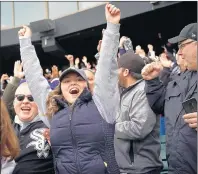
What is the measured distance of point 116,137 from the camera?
3.50 meters

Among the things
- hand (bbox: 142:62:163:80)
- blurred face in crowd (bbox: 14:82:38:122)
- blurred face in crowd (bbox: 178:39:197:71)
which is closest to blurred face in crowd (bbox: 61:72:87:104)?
blurred face in crowd (bbox: 14:82:38:122)

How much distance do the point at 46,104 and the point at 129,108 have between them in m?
0.86

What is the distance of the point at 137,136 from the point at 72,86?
0.82 meters

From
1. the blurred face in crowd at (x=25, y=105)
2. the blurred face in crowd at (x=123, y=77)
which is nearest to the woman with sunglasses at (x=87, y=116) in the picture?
the blurred face in crowd at (x=25, y=105)

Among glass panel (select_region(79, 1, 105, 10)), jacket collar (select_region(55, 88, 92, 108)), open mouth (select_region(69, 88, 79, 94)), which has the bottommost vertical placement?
jacket collar (select_region(55, 88, 92, 108))

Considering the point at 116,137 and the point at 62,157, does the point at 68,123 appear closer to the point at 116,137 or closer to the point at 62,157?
the point at 62,157

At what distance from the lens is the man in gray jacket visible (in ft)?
11.0

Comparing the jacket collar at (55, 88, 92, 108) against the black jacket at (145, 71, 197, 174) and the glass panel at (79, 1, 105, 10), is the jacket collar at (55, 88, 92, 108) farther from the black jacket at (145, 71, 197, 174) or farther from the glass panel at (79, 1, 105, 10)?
the glass panel at (79, 1, 105, 10)

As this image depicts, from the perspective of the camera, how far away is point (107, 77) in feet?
9.00

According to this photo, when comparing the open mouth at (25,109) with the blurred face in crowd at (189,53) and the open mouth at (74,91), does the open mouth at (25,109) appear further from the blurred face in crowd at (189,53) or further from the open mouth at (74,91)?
the blurred face in crowd at (189,53)

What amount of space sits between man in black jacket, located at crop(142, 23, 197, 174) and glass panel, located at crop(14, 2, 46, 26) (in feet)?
35.6

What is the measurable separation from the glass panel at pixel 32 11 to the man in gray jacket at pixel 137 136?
1069 centimetres

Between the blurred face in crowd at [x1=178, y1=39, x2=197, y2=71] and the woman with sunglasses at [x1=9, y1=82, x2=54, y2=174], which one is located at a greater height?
the blurred face in crowd at [x1=178, y1=39, x2=197, y2=71]

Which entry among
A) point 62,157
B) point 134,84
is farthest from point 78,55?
point 62,157
